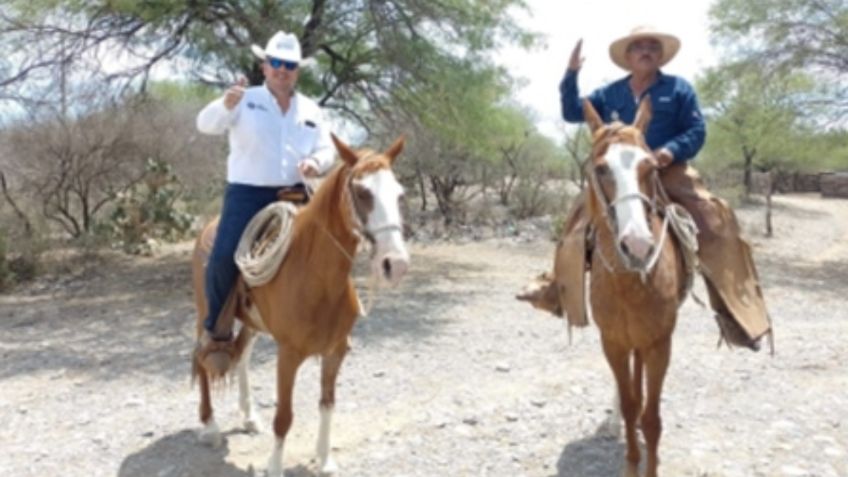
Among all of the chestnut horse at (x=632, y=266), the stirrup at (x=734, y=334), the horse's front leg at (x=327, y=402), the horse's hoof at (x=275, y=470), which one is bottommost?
the horse's hoof at (x=275, y=470)

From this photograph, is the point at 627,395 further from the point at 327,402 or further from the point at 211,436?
the point at 211,436

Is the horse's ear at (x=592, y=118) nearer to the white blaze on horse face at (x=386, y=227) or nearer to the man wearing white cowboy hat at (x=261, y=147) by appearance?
the white blaze on horse face at (x=386, y=227)

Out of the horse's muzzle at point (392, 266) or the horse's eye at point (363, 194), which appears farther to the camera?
the horse's eye at point (363, 194)

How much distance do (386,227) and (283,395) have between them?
1248mm

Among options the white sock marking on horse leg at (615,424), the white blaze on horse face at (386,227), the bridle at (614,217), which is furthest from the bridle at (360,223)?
the white sock marking on horse leg at (615,424)

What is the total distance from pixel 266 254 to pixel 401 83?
23.6 ft

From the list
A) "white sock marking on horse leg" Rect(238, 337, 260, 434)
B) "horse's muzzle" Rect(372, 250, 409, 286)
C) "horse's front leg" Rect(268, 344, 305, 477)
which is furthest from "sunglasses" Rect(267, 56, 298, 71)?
"white sock marking on horse leg" Rect(238, 337, 260, 434)

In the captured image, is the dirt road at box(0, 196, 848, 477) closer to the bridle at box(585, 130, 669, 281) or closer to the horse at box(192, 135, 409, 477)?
the horse at box(192, 135, 409, 477)

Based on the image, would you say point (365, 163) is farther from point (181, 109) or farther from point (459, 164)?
Result: point (459, 164)

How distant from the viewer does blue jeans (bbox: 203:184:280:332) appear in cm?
424

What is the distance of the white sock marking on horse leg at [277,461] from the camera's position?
13.1 feet

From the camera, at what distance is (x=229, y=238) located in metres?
4.26

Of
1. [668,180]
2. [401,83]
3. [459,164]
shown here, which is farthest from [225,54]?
[459,164]

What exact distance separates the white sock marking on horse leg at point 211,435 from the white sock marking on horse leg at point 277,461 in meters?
0.80
